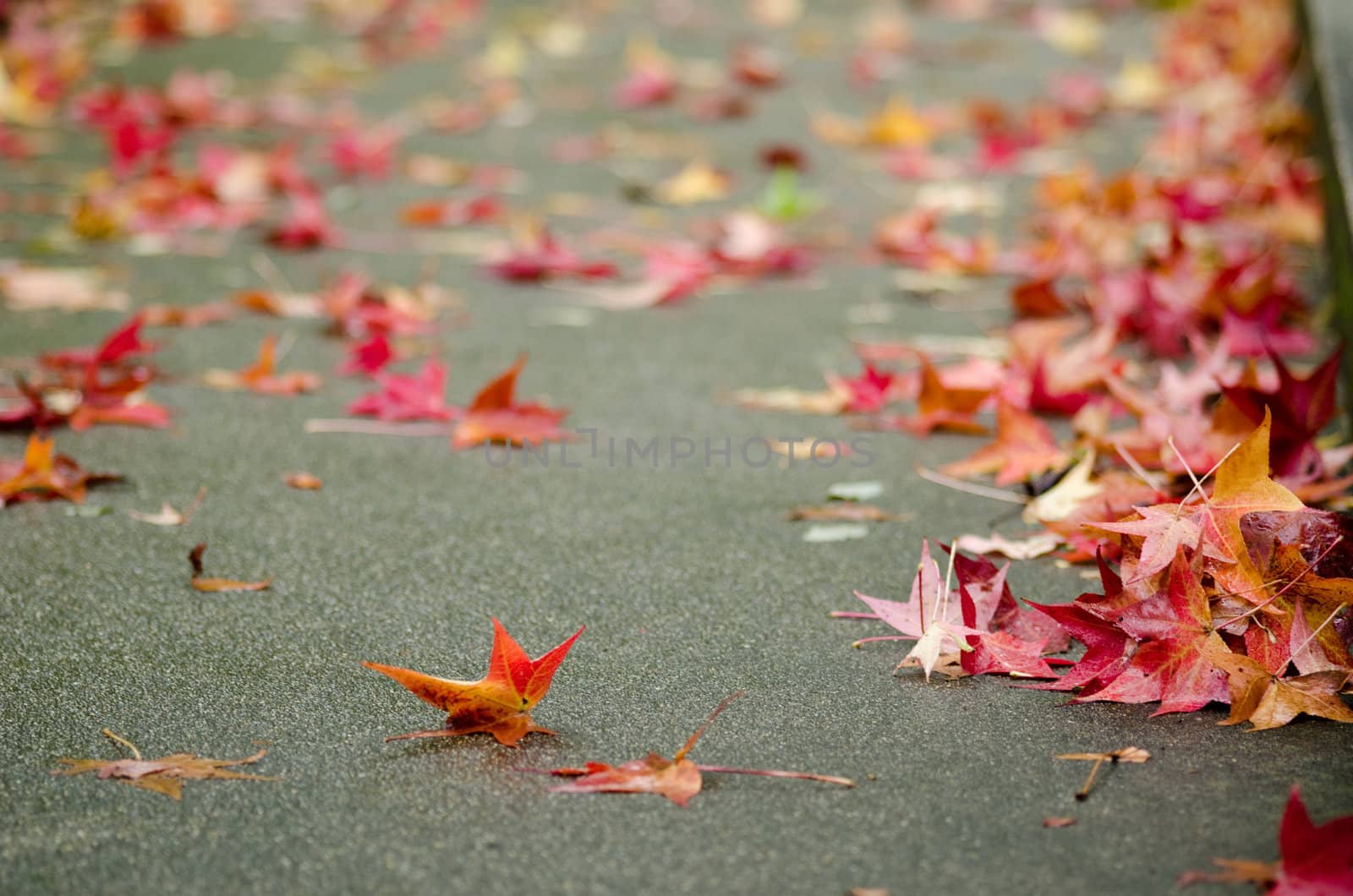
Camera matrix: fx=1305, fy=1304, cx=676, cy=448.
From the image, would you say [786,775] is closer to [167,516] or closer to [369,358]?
[167,516]

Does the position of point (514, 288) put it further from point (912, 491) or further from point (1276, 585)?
point (1276, 585)

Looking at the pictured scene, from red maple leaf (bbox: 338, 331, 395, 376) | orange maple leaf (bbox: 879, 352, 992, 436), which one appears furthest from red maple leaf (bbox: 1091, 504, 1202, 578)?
red maple leaf (bbox: 338, 331, 395, 376)

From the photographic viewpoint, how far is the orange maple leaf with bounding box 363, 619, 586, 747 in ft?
3.94

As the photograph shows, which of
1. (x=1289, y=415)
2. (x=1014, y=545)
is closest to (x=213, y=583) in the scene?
(x=1014, y=545)

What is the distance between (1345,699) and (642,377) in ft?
4.31

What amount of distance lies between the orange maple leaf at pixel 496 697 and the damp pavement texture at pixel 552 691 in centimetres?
2

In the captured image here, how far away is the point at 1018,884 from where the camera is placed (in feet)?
3.30

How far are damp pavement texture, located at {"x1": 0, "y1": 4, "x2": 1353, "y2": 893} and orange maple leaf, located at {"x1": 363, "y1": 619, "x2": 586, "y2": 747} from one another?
2 cm

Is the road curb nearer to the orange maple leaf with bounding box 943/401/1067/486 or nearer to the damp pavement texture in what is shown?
the orange maple leaf with bounding box 943/401/1067/486

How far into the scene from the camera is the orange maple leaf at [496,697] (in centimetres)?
120

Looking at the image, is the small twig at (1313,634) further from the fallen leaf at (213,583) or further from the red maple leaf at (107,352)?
the red maple leaf at (107,352)

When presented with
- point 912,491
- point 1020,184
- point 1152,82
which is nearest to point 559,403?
point 912,491

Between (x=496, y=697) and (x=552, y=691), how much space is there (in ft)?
0.32

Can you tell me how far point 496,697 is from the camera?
3.98ft
